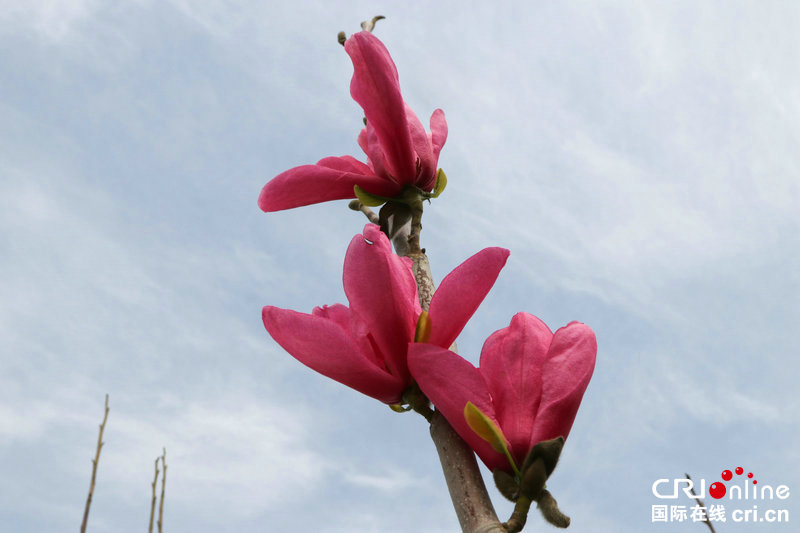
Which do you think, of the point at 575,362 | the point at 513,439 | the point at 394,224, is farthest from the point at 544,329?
the point at 394,224

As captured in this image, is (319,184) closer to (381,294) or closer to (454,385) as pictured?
(381,294)

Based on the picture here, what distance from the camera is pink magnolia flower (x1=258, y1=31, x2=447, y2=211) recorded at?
4.28ft

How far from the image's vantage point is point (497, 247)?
3.59 feet

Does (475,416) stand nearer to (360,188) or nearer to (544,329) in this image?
(544,329)

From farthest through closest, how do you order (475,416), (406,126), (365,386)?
1. (406,126)
2. (365,386)
3. (475,416)

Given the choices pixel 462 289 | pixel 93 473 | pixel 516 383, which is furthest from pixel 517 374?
pixel 93 473

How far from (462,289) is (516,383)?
0.55ft

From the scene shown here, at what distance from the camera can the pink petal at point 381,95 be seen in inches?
51.0

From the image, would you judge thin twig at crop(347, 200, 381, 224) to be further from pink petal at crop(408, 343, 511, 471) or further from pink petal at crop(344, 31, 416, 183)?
pink petal at crop(408, 343, 511, 471)

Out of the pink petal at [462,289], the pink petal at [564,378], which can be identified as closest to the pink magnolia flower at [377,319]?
the pink petal at [462,289]

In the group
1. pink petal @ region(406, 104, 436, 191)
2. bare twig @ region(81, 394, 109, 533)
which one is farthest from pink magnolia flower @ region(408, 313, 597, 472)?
bare twig @ region(81, 394, 109, 533)

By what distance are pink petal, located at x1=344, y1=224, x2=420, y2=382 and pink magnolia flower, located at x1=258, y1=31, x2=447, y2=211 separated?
1.08ft

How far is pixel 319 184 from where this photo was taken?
1.38m

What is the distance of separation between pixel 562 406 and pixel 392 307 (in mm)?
299
